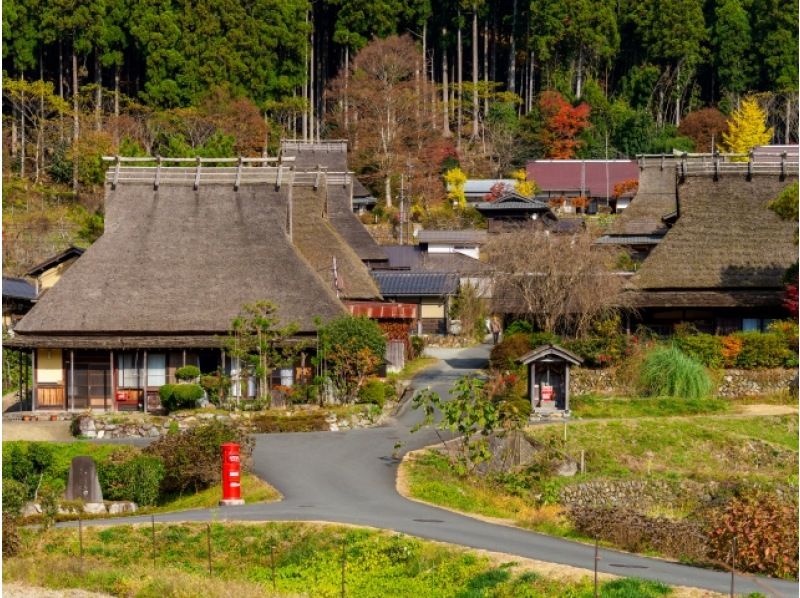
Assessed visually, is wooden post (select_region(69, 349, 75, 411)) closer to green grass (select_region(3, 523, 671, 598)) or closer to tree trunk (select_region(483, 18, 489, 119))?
green grass (select_region(3, 523, 671, 598))

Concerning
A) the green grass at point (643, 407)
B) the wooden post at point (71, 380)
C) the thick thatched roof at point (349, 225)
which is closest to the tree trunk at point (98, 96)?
the thick thatched roof at point (349, 225)

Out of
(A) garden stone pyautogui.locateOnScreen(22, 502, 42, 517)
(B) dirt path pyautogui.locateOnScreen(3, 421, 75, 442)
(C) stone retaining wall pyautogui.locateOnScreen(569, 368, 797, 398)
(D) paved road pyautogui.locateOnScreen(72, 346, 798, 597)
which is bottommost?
(B) dirt path pyautogui.locateOnScreen(3, 421, 75, 442)

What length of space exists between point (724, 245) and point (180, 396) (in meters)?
18.2

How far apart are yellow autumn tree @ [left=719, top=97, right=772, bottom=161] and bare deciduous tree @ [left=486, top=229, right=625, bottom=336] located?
38.7 metres

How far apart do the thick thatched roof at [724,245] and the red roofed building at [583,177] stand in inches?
1227

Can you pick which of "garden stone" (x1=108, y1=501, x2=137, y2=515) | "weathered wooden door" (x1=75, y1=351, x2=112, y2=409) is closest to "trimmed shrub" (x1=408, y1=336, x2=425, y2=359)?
"weathered wooden door" (x1=75, y1=351, x2=112, y2=409)

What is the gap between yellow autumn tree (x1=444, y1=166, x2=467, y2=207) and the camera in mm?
84625

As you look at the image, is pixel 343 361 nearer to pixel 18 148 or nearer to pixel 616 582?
pixel 616 582

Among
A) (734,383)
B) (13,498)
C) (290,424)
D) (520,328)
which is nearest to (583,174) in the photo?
(520,328)

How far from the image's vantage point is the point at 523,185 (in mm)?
86312

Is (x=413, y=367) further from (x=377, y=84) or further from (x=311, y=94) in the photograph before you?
(x=311, y=94)

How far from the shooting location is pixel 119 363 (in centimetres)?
4572

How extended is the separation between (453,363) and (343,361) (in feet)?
37.2

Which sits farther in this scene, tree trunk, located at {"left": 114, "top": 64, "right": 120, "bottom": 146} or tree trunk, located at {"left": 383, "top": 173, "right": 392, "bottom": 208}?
tree trunk, located at {"left": 383, "top": 173, "right": 392, "bottom": 208}
